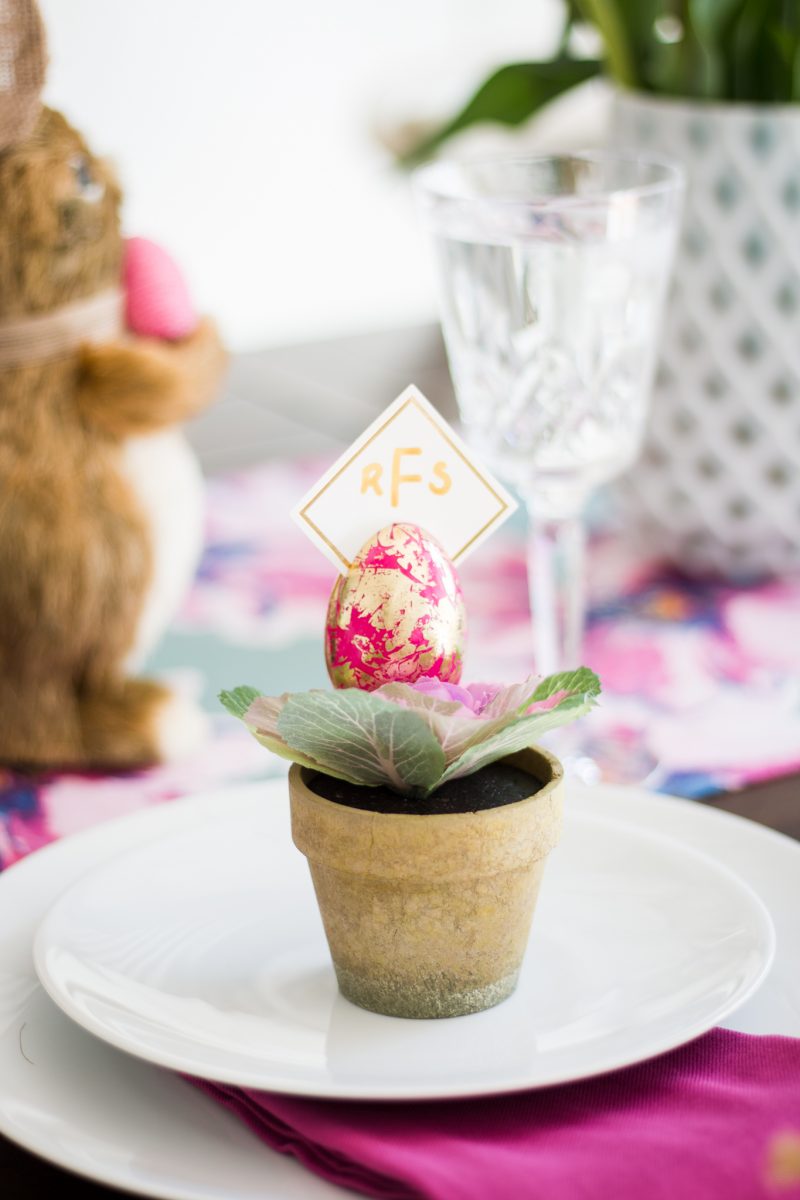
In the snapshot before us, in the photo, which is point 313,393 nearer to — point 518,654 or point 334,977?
point 518,654

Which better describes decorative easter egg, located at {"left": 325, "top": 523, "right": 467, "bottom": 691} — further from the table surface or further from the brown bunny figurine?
the table surface

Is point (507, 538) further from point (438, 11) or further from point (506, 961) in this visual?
point (438, 11)

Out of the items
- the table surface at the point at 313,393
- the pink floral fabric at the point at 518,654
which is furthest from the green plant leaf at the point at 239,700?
the table surface at the point at 313,393

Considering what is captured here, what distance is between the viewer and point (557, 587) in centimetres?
72

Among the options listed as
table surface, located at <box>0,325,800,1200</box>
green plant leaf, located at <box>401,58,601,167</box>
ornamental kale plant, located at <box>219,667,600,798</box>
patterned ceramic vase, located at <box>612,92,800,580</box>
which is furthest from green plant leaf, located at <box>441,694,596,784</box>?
table surface, located at <box>0,325,800,1200</box>


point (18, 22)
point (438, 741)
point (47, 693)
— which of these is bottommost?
point (47, 693)

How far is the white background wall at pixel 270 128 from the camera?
215 centimetres

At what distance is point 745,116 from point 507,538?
329 millimetres

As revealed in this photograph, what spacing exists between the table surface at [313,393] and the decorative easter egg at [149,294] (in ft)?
1.24

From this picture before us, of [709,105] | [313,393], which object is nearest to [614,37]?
[709,105]

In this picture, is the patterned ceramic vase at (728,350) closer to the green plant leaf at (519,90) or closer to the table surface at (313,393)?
the green plant leaf at (519,90)

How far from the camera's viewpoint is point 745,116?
31.6 inches

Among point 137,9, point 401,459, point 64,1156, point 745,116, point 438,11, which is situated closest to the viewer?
point 64,1156

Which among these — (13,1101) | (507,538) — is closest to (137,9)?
(507,538)
